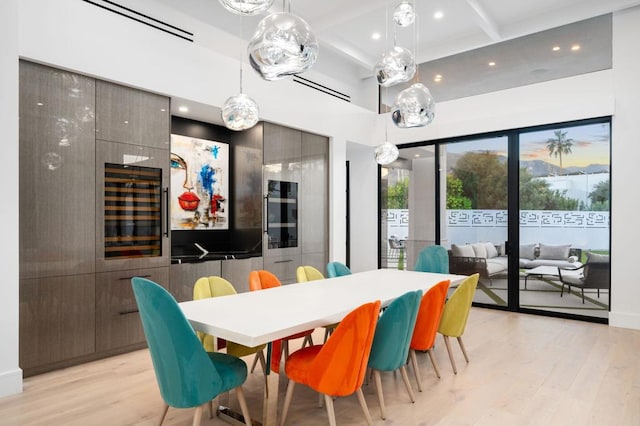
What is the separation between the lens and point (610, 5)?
4.99 metres

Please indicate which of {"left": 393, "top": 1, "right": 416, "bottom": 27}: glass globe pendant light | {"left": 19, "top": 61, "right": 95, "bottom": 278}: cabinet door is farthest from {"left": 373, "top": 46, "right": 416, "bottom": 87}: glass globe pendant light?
{"left": 19, "top": 61, "right": 95, "bottom": 278}: cabinet door

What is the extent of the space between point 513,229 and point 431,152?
5.84ft

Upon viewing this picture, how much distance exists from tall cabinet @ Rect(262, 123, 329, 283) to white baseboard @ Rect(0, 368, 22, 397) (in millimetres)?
2755

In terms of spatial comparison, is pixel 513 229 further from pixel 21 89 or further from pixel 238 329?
pixel 21 89

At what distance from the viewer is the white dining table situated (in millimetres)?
2125

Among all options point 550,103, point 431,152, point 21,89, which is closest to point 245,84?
point 21,89

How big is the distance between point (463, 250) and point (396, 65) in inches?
160

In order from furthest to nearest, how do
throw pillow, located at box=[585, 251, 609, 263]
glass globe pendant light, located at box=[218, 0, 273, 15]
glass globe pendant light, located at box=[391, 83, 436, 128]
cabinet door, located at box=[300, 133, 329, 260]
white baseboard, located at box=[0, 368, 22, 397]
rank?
cabinet door, located at box=[300, 133, 329, 260] → throw pillow, located at box=[585, 251, 609, 263] → glass globe pendant light, located at box=[391, 83, 436, 128] → white baseboard, located at box=[0, 368, 22, 397] → glass globe pendant light, located at box=[218, 0, 273, 15]

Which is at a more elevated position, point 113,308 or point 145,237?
point 145,237

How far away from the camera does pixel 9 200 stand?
9.82 feet

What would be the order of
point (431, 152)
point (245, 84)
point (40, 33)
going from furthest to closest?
point (431, 152) < point (245, 84) < point (40, 33)

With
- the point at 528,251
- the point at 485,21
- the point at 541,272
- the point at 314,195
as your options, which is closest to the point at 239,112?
the point at 314,195

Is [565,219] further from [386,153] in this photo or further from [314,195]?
[314,195]

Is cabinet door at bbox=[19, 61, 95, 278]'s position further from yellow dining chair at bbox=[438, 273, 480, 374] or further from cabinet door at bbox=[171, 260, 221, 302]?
yellow dining chair at bbox=[438, 273, 480, 374]
